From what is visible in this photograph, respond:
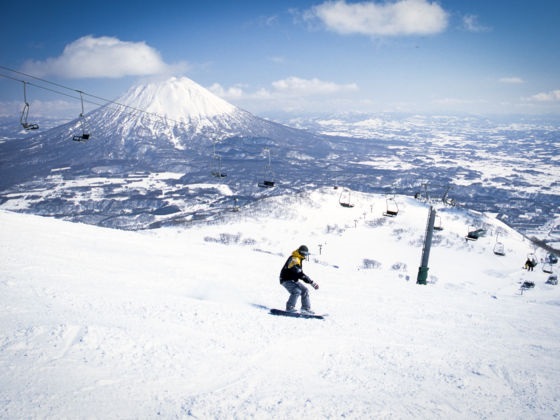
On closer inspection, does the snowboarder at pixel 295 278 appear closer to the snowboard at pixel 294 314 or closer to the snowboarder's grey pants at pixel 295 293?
the snowboarder's grey pants at pixel 295 293

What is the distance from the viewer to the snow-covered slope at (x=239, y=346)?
5.37 metres

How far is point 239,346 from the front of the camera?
7379mm

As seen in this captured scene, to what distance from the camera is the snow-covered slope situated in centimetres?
537

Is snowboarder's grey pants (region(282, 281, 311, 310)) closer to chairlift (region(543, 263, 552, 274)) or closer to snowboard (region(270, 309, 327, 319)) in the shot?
snowboard (region(270, 309, 327, 319))

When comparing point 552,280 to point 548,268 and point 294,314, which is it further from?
point 294,314

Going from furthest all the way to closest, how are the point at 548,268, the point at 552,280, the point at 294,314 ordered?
1. the point at 548,268
2. the point at 552,280
3. the point at 294,314

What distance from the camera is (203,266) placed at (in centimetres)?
1653

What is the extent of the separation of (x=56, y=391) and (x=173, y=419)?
6.29ft

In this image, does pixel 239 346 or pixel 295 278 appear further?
pixel 295 278

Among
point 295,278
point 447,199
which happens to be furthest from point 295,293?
point 447,199

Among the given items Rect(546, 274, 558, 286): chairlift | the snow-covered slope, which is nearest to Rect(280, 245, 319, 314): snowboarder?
the snow-covered slope

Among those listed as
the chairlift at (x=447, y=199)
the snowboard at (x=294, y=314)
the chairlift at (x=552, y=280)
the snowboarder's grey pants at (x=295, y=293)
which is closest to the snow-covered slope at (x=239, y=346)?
the snowboard at (x=294, y=314)

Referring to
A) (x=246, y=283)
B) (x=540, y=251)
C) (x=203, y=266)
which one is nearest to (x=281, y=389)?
(x=246, y=283)

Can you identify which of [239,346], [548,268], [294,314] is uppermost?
[239,346]
